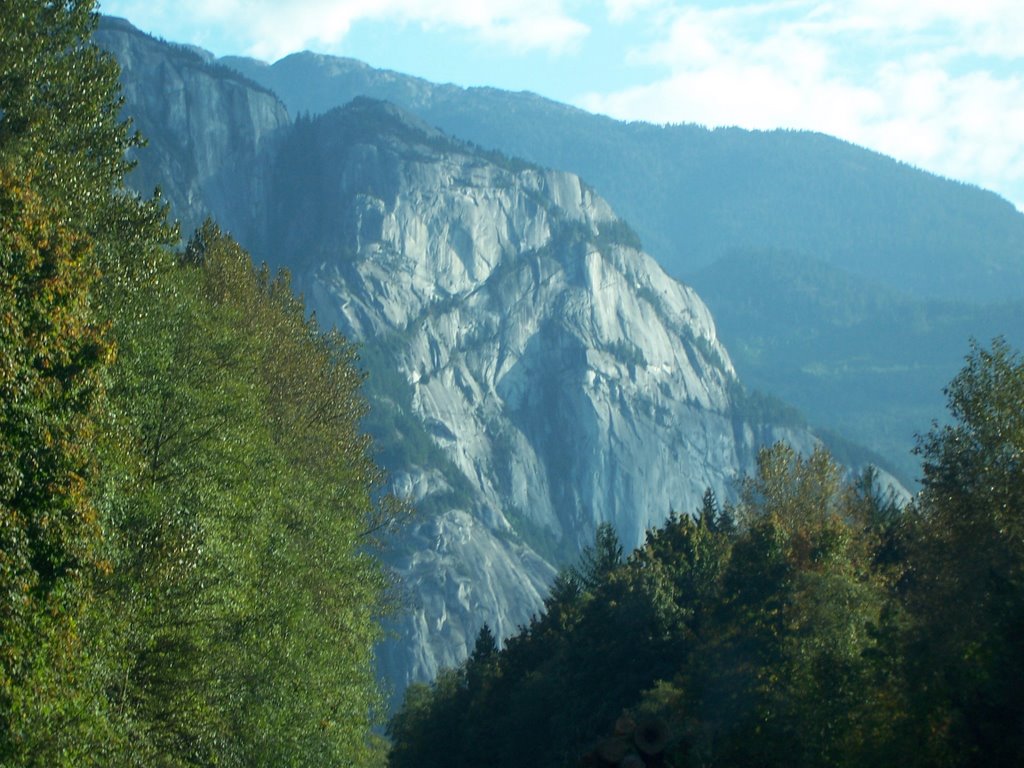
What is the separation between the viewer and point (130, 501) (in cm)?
2895

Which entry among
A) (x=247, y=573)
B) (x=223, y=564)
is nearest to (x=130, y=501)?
(x=223, y=564)

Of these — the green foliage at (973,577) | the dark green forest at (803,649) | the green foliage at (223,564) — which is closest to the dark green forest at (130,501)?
the green foliage at (223,564)

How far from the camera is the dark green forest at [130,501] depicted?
22.0 meters

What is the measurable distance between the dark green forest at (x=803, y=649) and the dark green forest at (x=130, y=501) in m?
9.73

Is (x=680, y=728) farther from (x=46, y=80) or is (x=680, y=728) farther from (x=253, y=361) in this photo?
(x=46, y=80)

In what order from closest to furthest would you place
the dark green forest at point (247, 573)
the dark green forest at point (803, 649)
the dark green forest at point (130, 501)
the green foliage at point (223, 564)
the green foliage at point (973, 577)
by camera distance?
the dark green forest at point (130, 501) < the dark green forest at point (247, 573) < the green foliage at point (973, 577) < the dark green forest at point (803, 649) < the green foliage at point (223, 564)

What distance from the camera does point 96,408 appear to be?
79.0 feet

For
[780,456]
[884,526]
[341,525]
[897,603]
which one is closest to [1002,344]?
[897,603]

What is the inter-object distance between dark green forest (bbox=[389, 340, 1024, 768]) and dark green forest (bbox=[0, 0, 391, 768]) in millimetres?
9728

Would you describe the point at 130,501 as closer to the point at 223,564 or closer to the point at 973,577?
the point at 223,564

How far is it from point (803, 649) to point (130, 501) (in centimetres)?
1944

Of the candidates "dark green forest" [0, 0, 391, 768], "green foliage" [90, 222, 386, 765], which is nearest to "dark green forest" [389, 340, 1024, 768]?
"green foliage" [90, 222, 386, 765]

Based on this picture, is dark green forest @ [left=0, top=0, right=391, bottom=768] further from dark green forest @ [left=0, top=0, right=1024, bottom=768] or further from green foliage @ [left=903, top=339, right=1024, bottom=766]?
green foliage @ [left=903, top=339, right=1024, bottom=766]

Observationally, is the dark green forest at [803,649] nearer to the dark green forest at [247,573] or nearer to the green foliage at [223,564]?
the dark green forest at [247,573]
